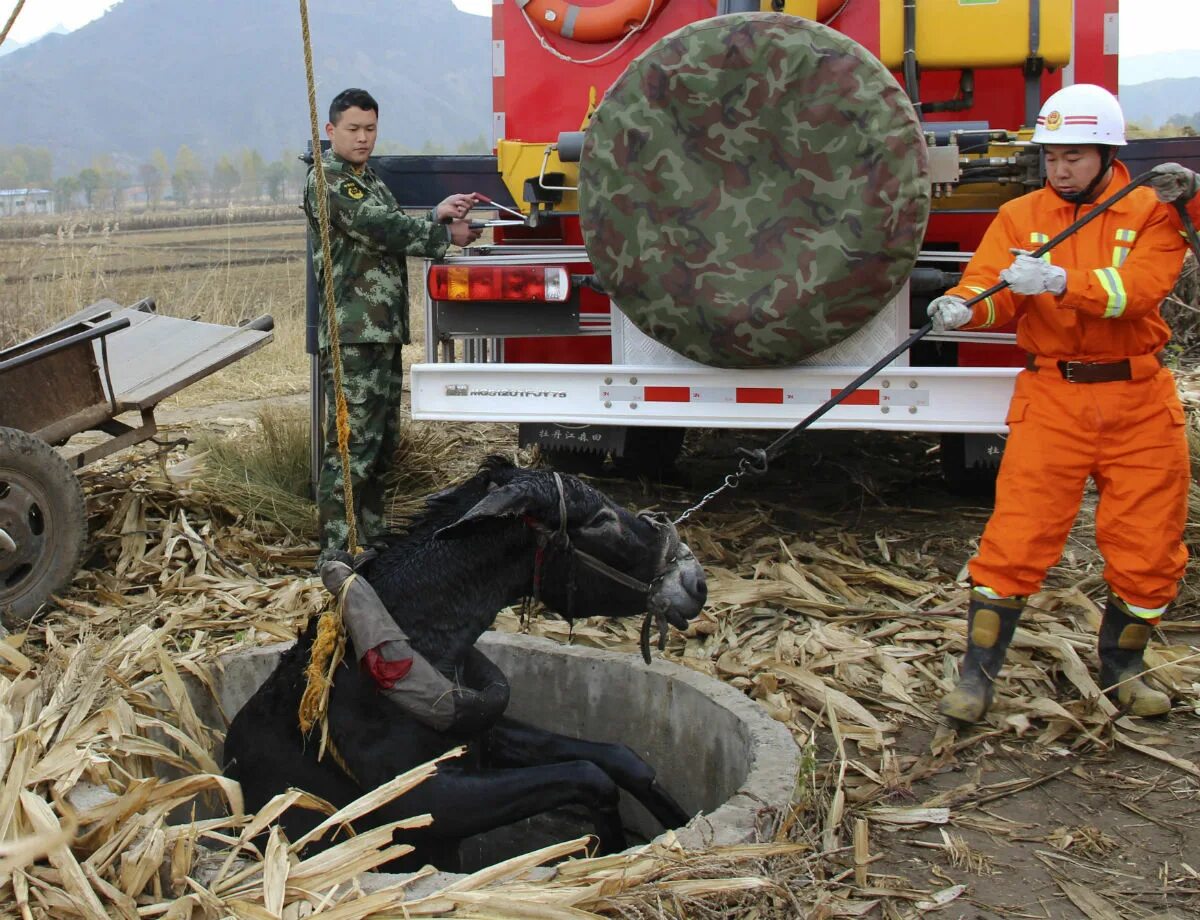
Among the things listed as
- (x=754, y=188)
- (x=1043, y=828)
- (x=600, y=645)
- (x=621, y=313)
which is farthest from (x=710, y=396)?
(x=1043, y=828)

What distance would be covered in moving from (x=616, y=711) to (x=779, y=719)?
509 millimetres

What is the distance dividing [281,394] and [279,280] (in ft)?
30.3

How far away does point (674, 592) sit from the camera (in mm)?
3525

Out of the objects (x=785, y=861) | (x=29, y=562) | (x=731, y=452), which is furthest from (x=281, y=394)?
(x=785, y=861)

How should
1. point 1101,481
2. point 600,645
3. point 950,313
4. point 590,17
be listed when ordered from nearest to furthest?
point 950,313, point 1101,481, point 600,645, point 590,17

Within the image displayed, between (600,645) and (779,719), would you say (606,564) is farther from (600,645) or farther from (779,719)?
(600,645)

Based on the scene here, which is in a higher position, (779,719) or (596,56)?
(596,56)

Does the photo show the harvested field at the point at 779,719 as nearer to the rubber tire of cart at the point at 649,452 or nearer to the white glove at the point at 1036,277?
the rubber tire of cart at the point at 649,452

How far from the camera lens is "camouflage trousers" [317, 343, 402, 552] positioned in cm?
588

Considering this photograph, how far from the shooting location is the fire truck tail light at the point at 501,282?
213 inches

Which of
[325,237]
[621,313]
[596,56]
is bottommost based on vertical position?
[621,313]

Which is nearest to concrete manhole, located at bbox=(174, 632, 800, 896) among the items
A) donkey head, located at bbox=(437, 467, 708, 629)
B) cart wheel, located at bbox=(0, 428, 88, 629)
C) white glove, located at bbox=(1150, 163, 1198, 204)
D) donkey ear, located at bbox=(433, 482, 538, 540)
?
donkey head, located at bbox=(437, 467, 708, 629)

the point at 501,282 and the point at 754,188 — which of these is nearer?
the point at 754,188

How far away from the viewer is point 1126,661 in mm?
4438
